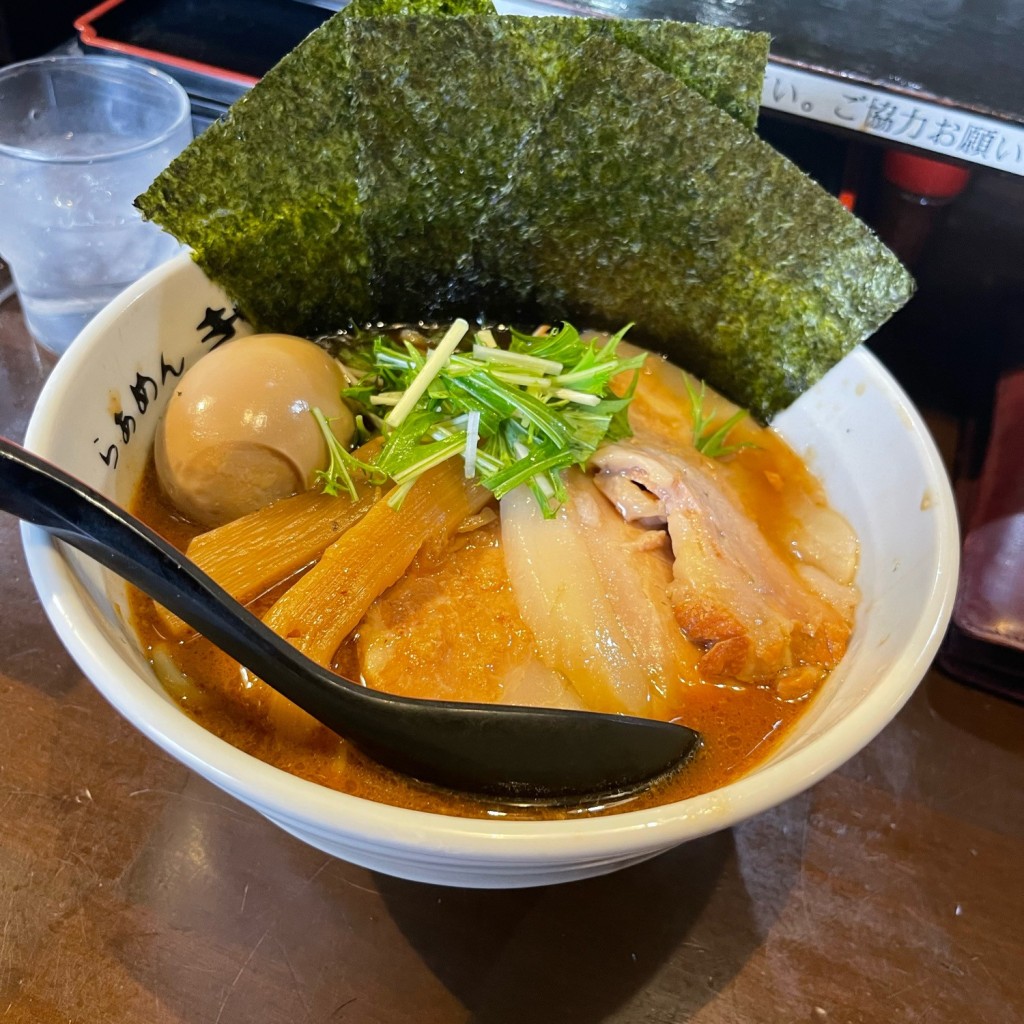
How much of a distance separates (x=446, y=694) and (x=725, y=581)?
331 millimetres

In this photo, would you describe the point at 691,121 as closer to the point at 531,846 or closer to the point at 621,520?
the point at 621,520

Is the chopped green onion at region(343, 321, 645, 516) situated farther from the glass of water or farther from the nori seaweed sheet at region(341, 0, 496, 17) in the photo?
the glass of water

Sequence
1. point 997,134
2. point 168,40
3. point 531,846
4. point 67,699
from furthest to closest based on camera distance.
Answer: point 168,40 < point 997,134 < point 67,699 < point 531,846

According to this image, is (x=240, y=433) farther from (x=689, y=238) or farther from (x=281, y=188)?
(x=689, y=238)

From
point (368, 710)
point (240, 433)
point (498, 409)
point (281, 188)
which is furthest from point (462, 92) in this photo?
point (368, 710)

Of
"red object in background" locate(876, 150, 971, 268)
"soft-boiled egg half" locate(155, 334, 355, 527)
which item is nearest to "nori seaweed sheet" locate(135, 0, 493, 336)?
"soft-boiled egg half" locate(155, 334, 355, 527)

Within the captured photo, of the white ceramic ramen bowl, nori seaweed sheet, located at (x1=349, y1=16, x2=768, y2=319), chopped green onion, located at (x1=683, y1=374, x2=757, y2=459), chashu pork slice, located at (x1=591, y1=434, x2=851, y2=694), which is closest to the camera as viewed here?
the white ceramic ramen bowl

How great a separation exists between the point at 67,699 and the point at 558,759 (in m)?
0.62

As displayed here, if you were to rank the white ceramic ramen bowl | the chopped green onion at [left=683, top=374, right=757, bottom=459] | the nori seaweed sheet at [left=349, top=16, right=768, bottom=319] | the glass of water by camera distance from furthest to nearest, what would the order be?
the glass of water < the chopped green onion at [left=683, top=374, right=757, bottom=459] < the nori seaweed sheet at [left=349, top=16, right=768, bottom=319] < the white ceramic ramen bowl

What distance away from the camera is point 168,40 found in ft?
5.01

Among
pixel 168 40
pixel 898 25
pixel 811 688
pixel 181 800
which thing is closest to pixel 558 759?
pixel 811 688

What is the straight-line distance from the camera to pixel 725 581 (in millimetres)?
966

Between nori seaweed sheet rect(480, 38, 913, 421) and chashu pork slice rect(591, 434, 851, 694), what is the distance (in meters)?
0.22

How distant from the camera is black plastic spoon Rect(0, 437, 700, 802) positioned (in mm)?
706
